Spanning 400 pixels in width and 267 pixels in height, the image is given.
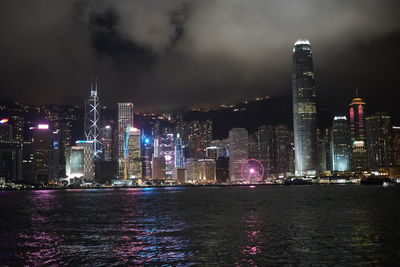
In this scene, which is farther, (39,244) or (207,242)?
(39,244)

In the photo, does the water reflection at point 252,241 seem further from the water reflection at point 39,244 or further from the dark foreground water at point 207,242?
the water reflection at point 39,244

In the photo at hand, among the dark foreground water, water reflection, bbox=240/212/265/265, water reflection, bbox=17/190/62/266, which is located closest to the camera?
the dark foreground water

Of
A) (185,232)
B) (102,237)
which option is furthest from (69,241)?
(185,232)

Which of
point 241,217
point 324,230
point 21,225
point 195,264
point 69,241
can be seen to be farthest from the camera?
point 241,217

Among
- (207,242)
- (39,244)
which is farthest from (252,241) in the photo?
(39,244)

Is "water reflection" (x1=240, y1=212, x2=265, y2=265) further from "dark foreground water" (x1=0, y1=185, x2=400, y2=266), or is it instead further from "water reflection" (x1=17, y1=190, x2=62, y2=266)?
"water reflection" (x1=17, y1=190, x2=62, y2=266)

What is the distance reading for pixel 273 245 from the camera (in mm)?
41375

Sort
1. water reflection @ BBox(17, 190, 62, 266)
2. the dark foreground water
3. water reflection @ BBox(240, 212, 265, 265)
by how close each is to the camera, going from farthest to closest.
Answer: water reflection @ BBox(17, 190, 62, 266)
water reflection @ BBox(240, 212, 265, 265)
the dark foreground water

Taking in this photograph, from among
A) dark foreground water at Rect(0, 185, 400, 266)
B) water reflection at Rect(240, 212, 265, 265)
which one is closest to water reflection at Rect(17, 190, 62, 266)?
dark foreground water at Rect(0, 185, 400, 266)

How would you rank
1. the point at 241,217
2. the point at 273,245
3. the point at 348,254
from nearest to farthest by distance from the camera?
1. the point at 348,254
2. the point at 273,245
3. the point at 241,217

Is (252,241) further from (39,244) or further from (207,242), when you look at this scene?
(39,244)

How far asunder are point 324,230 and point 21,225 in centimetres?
4013

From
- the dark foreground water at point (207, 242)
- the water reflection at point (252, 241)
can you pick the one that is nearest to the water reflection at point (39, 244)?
the dark foreground water at point (207, 242)

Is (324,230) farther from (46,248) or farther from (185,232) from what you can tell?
(46,248)
